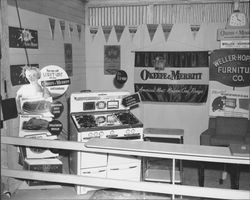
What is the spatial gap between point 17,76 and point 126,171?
3.47ft

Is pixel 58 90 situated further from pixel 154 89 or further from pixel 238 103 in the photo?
pixel 238 103

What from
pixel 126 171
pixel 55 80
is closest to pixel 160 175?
pixel 126 171

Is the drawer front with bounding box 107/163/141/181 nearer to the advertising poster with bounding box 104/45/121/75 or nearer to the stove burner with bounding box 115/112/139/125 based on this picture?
the stove burner with bounding box 115/112/139/125

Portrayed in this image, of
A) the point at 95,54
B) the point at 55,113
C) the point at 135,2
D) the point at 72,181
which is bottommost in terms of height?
the point at 72,181

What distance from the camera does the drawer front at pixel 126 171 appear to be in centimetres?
243

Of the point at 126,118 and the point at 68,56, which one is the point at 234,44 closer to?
the point at 126,118

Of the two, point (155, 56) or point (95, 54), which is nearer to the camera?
point (95, 54)

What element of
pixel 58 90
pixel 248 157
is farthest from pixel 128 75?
pixel 248 157

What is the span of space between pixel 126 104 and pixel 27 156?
86cm

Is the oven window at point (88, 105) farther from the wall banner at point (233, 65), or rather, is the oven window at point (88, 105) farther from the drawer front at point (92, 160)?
the wall banner at point (233, 65)

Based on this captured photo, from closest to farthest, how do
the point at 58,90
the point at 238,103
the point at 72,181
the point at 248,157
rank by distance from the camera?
the point at 248,157 → the point at 72,181 → the point at 238,103 → the point at 58,90

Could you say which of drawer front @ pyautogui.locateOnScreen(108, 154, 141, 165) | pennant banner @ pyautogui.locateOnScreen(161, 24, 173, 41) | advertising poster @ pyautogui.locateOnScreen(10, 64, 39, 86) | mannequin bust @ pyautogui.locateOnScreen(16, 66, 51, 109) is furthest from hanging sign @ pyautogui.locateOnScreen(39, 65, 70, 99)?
pennant banner @ pyautogui.locateOnScreen(161, 24, 173, 41)

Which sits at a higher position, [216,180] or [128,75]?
[128,75]

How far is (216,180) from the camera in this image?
102 inches
